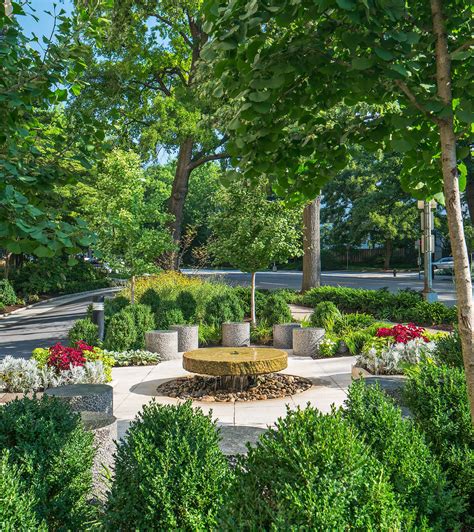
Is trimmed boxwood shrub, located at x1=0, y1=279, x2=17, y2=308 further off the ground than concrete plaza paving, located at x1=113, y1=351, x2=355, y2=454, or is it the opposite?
trimmed boxwood shrub, located at x1=0, y1=279, x2=17, y2=308

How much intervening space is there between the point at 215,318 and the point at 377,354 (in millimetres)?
6711

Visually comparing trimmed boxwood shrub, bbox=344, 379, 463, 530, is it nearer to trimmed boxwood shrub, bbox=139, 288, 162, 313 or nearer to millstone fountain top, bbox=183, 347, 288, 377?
millstone fountain top, bbox=183, 347, 288, 377

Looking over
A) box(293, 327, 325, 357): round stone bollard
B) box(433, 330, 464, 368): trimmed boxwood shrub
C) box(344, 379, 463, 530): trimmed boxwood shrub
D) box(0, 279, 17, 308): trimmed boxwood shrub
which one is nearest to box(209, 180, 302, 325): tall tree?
box(293, 327, 325, 357): round stone bollard

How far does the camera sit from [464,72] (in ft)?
10.7

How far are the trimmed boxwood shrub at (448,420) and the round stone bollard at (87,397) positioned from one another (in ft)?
11.3

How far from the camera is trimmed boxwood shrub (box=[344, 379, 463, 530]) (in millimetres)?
3068

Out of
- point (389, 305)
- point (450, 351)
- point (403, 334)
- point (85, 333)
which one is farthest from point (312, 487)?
point (389, 305)

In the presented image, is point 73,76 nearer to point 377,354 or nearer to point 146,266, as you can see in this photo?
point 377,354

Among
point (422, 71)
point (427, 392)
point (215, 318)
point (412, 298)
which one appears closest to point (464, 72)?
point (422, 71)

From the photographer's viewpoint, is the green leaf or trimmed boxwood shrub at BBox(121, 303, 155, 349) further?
trimmed boxwood shrub at BBox(121, 303, 155, 349)

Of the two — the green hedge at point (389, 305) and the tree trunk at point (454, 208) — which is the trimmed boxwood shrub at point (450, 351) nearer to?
the tree trunk at point (454, 208)

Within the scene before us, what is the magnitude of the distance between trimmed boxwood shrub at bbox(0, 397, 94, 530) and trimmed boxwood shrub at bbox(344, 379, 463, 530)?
166cm

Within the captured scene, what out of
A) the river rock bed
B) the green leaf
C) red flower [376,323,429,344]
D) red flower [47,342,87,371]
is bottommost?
the river rock bed

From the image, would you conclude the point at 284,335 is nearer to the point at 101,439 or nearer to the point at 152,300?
the point at 152,300
